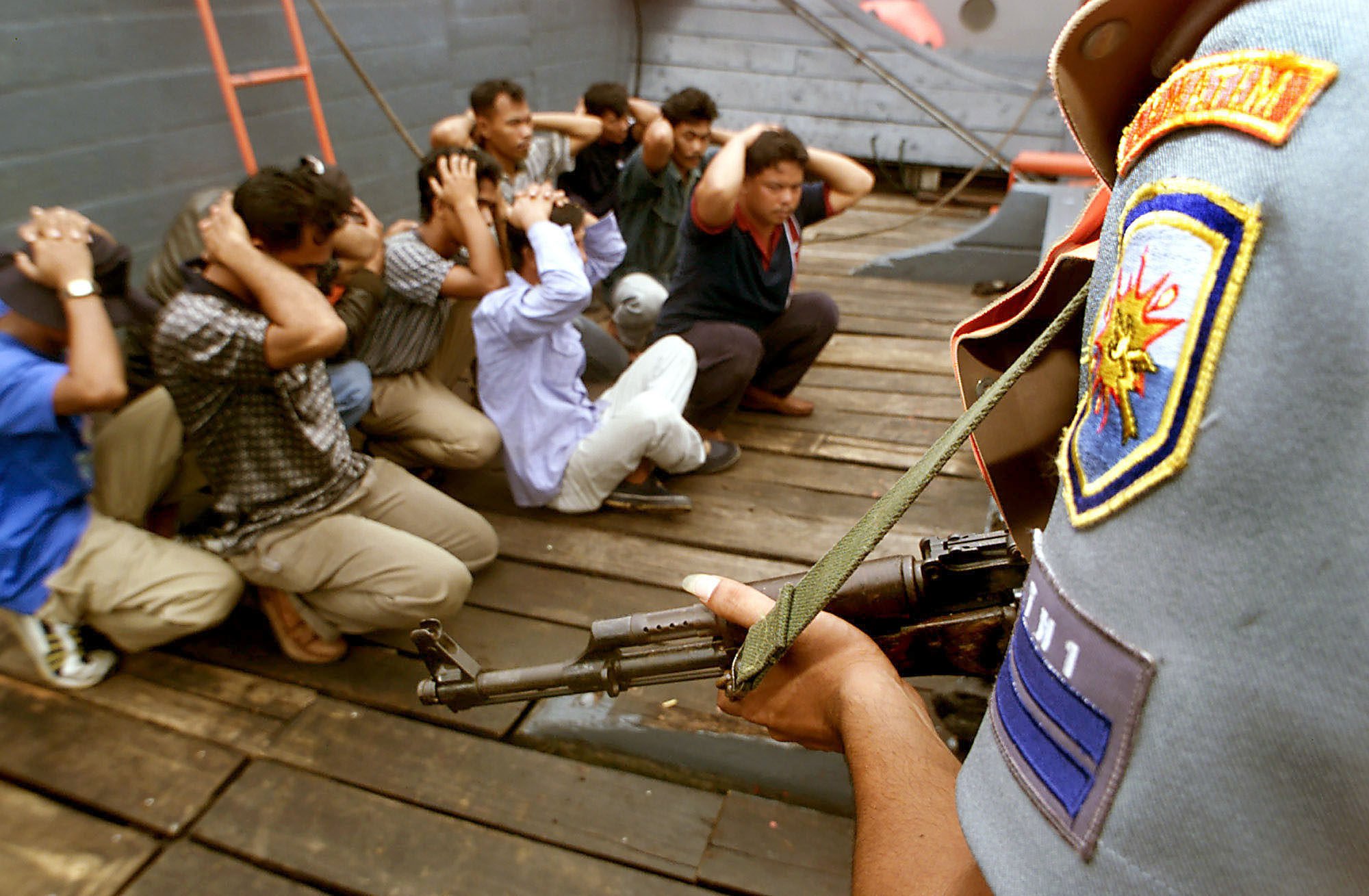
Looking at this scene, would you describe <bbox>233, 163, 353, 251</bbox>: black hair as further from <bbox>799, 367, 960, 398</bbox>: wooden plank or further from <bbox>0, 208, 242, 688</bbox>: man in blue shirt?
<bbox>799, 367, 960, 398</bbox>: wooden plank

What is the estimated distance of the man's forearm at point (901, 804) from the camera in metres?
0.65

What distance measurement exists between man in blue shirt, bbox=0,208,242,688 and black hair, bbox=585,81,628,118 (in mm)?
2695

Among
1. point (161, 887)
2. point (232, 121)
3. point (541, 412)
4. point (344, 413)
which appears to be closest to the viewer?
point (161, 887)

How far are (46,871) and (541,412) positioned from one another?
5.23 ft

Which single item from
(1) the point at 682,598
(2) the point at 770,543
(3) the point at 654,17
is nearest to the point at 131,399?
(1) the point at 682,598

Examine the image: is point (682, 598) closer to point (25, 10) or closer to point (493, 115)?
point (493, 115)

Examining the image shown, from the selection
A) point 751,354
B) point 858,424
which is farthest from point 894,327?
point 751,354

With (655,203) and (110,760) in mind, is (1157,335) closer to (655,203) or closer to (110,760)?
(110,760)

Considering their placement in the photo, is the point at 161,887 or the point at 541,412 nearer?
the point at 161,887

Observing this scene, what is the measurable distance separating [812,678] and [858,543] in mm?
260

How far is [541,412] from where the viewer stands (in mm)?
2707

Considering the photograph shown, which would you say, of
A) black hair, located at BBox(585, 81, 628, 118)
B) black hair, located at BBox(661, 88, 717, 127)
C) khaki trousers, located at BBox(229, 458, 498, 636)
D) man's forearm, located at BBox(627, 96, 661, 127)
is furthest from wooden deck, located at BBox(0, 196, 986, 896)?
man's forearm, located at BBox(627, 96, 661, 127)

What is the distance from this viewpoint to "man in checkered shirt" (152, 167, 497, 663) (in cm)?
189

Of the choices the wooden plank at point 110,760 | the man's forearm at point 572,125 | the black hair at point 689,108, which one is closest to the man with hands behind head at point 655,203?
the black hair at point 689,108
